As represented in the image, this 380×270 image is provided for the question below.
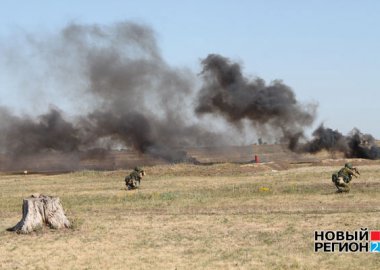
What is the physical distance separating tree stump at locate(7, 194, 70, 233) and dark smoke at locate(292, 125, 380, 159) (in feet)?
203

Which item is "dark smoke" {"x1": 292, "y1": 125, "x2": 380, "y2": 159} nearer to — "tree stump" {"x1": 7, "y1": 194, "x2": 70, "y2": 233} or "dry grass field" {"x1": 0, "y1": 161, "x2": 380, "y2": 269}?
"dry grass field" {"x1": 0, "y1": 161, "x2": 380, "y2": 269}

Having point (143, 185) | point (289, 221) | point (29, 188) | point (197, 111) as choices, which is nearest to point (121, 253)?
point (289, 221)

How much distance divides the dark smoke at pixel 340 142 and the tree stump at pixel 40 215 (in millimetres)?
61999

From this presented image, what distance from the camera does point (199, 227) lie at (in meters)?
21.8

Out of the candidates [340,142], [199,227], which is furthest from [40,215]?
[340,142]

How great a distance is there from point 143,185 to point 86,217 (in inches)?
695

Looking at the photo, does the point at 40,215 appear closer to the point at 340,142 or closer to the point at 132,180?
the point at 132,180

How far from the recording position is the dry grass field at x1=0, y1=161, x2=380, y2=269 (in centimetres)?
1617

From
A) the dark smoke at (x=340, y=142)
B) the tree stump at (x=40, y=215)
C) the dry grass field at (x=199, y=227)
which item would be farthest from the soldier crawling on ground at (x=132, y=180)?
the dark smoke at (x=340, y=142)

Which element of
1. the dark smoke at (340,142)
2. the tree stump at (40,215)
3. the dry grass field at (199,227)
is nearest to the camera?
the dry grass field at (199,227)

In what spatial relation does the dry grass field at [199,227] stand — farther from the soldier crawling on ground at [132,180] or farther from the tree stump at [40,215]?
the soldier crawling on ground at [132,180]

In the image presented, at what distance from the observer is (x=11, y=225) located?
24.0m

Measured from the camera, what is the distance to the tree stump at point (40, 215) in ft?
70.9

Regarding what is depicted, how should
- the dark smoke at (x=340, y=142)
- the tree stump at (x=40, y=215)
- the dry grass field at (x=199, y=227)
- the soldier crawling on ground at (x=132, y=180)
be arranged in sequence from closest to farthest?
1. the dry grass field at (x=199, y=227)
2. the tree stump at (x=40, y=215)
3. the soldier crawling on ground at (x=132, y=180)
4. the dark smoke at (x=340, y=142)
